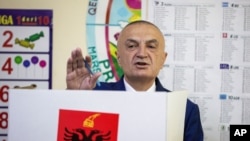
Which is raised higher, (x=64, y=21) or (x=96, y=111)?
(x=64, y=21)

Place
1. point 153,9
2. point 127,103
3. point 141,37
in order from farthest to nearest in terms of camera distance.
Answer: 1. point 153,9
2. point 141,37
3. point 127,103

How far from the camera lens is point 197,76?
1503 millimetres

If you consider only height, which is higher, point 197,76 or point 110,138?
point 197,76

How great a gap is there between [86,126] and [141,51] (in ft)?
2.26

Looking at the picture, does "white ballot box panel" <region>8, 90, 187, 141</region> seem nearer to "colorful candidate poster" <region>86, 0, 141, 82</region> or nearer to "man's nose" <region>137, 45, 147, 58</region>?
"man's nose" <region>137, 45, 147, 58</region>

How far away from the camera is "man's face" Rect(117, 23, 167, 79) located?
3.93 feet

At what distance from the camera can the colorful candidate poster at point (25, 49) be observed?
1.50 m

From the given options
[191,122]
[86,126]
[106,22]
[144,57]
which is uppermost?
[106,22]

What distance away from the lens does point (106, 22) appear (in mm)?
1493

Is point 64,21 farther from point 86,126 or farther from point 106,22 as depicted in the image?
point 86,126

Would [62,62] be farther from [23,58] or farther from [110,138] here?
[110,138]

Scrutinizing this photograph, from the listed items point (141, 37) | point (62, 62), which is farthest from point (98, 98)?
point (62, 62)

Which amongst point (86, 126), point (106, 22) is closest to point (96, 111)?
point (86, 126)

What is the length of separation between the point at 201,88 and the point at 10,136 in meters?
1.14
